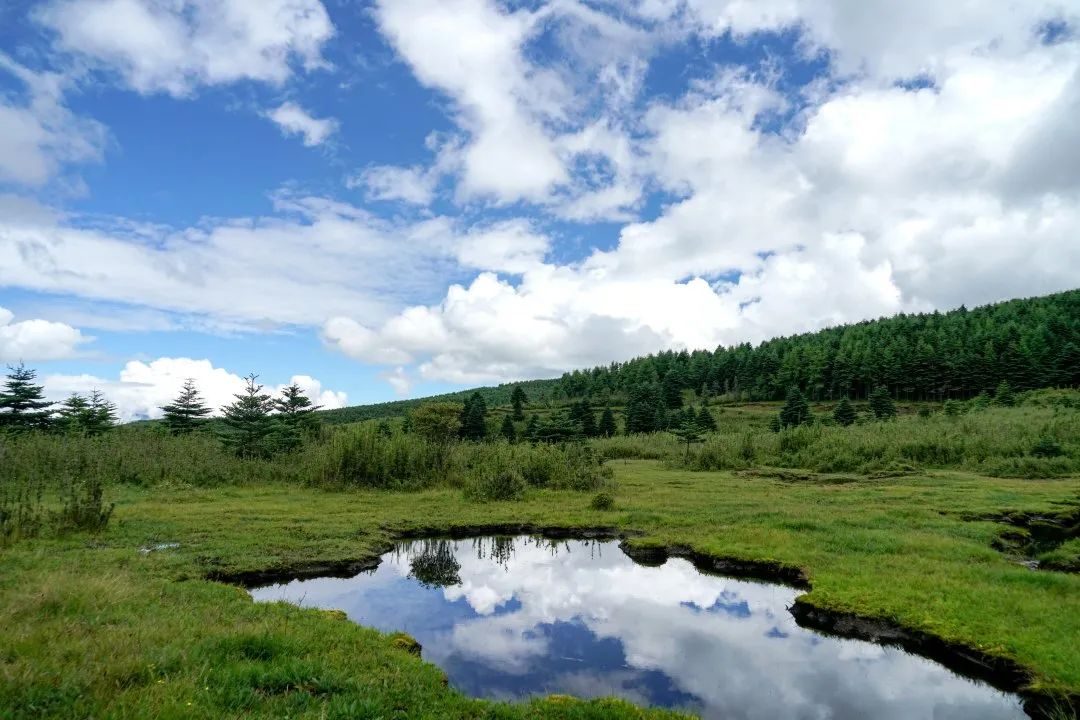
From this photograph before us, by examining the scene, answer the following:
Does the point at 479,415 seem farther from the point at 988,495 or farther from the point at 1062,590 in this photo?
the point at 1062,590

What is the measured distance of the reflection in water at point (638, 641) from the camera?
8.64 meters

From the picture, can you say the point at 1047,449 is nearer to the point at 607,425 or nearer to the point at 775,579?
the point at 775,579

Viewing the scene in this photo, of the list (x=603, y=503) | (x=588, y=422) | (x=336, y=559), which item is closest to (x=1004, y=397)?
(x=588, y=422)

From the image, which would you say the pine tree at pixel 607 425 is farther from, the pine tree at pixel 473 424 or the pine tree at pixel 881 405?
the pine tree at pixel 881 405

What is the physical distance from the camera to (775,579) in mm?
14328

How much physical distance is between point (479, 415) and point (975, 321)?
108438 mm

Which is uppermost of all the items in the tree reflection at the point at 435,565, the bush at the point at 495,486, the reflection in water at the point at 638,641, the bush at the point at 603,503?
the bush at the point at 495,486

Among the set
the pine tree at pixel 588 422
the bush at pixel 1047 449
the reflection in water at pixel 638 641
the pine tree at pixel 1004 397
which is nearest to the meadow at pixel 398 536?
the bush at pixel 1047 449

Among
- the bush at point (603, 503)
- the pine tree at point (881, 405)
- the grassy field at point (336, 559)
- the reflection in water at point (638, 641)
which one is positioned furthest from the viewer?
the pine tree at point (881, 405)

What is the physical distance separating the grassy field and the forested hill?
8235 centimetres

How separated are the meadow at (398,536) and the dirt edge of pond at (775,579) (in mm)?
95

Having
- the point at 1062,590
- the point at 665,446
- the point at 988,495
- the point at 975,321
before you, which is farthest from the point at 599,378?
the point at 1062,590

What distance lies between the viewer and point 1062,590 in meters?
11.7

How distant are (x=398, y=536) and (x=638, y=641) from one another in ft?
32.0
